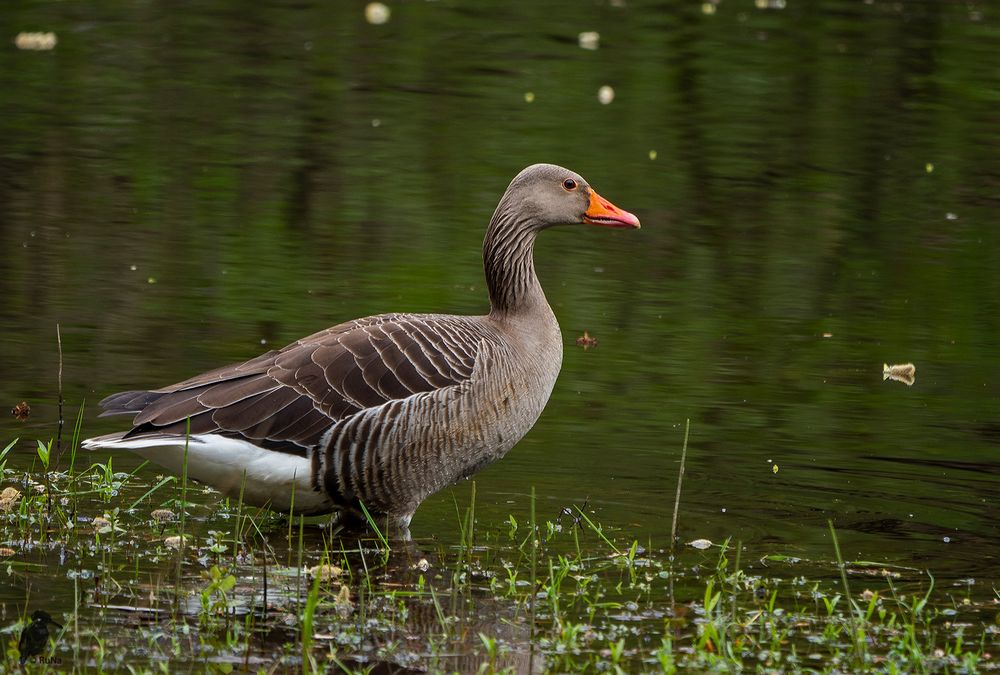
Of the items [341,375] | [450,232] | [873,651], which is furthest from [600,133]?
[873,651]

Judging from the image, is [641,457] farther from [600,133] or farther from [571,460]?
[600,133]

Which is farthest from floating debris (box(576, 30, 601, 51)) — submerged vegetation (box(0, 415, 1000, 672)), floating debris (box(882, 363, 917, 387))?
submerged vegetation (box(0, 415, 1000, 672))

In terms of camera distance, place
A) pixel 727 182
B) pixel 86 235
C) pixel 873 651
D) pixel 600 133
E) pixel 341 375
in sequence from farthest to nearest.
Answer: pixel 600 133
pixel 727 182
pixel 86 235
pixel 341 375
pixel 873 651

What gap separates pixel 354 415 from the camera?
25.8 ft

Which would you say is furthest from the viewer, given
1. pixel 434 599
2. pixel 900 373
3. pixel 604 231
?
pixel 604 231

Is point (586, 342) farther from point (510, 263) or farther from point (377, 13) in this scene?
point (377, 13)

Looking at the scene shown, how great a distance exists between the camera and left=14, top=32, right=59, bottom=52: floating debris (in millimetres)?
21766

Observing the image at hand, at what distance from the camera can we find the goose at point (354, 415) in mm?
7641

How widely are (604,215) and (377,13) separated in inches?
664

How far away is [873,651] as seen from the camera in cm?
623

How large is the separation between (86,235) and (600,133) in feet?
23.2

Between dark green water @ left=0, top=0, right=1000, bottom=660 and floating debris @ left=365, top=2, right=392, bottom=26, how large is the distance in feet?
1.44

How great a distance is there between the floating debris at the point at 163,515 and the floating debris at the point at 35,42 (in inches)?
606

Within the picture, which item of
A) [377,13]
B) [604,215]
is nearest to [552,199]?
[604,215]
